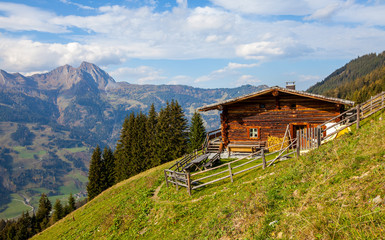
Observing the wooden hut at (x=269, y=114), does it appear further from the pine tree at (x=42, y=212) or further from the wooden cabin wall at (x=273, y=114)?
the pine tree at (x=42, y=212)

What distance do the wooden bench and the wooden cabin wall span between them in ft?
1.72

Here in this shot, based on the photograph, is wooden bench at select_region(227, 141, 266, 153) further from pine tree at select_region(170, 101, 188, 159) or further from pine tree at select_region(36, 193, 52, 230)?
pine tree at select_region(36, 193, 52, 230)

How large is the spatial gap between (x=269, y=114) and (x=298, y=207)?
62.5ft

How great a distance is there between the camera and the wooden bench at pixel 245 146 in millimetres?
26111

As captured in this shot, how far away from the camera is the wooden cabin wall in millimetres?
24875

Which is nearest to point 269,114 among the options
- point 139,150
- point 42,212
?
point 139,150

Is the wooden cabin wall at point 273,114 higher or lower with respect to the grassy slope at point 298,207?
higher

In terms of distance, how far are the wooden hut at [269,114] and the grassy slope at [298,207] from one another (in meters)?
11.0

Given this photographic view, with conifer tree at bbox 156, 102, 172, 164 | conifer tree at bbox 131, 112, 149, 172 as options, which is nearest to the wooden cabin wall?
conifer tree at bbox 156, 102, 172, 164

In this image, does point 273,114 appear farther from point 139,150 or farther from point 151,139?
point 139,150

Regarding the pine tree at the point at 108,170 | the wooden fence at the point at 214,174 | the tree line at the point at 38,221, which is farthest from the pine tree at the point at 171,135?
the tree line at the point at 38,221

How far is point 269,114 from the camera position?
85.9ft

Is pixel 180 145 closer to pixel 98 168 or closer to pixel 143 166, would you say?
pixel 143 166

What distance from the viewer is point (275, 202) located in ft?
30.2
